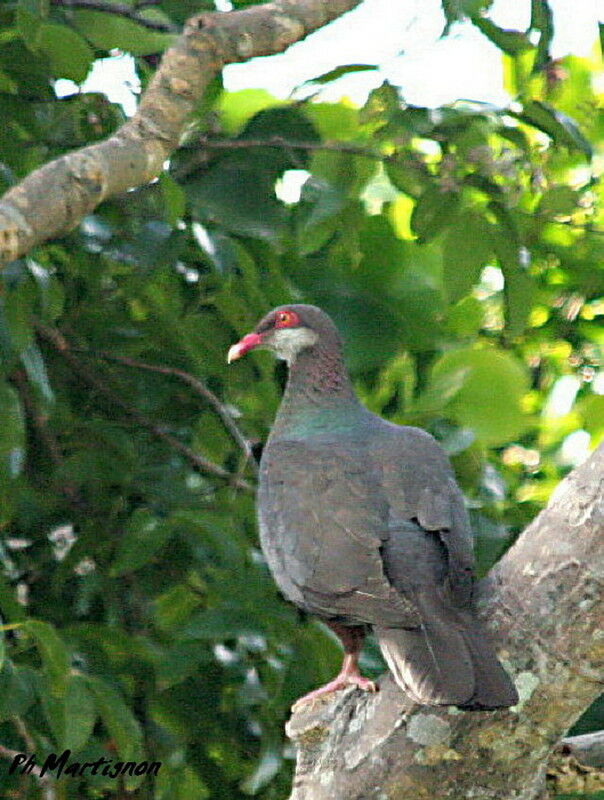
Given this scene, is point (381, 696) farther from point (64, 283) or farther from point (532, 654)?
point (64, 283)

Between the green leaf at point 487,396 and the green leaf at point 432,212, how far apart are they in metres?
0.30

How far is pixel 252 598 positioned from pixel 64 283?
3.60 ft

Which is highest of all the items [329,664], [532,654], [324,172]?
[324,172]

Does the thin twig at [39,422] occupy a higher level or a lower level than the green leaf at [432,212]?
lower

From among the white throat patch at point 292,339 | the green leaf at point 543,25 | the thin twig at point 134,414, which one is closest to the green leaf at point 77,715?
the thin twig at point 134,414

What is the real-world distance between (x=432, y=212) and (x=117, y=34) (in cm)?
79

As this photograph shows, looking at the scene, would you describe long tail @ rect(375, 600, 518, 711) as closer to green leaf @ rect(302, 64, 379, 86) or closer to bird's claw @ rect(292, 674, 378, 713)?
bird's claw @ rect(292, 674, 378, 713)

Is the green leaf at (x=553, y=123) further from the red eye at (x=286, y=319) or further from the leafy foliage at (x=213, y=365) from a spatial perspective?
the red eye at (x=286, y=319)

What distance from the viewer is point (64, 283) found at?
3.54m

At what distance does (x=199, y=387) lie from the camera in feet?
10.9

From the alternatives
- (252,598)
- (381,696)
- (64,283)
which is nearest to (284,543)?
(252,598)

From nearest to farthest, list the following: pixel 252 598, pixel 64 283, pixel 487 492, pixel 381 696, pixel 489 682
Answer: pixel 489 682 → pixel 381 696 → pixel 252 598 → pixel 487 492 → pixel 64 283

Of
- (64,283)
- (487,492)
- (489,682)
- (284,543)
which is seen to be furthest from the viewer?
(64,283)

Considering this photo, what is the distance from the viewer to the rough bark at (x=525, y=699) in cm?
197
